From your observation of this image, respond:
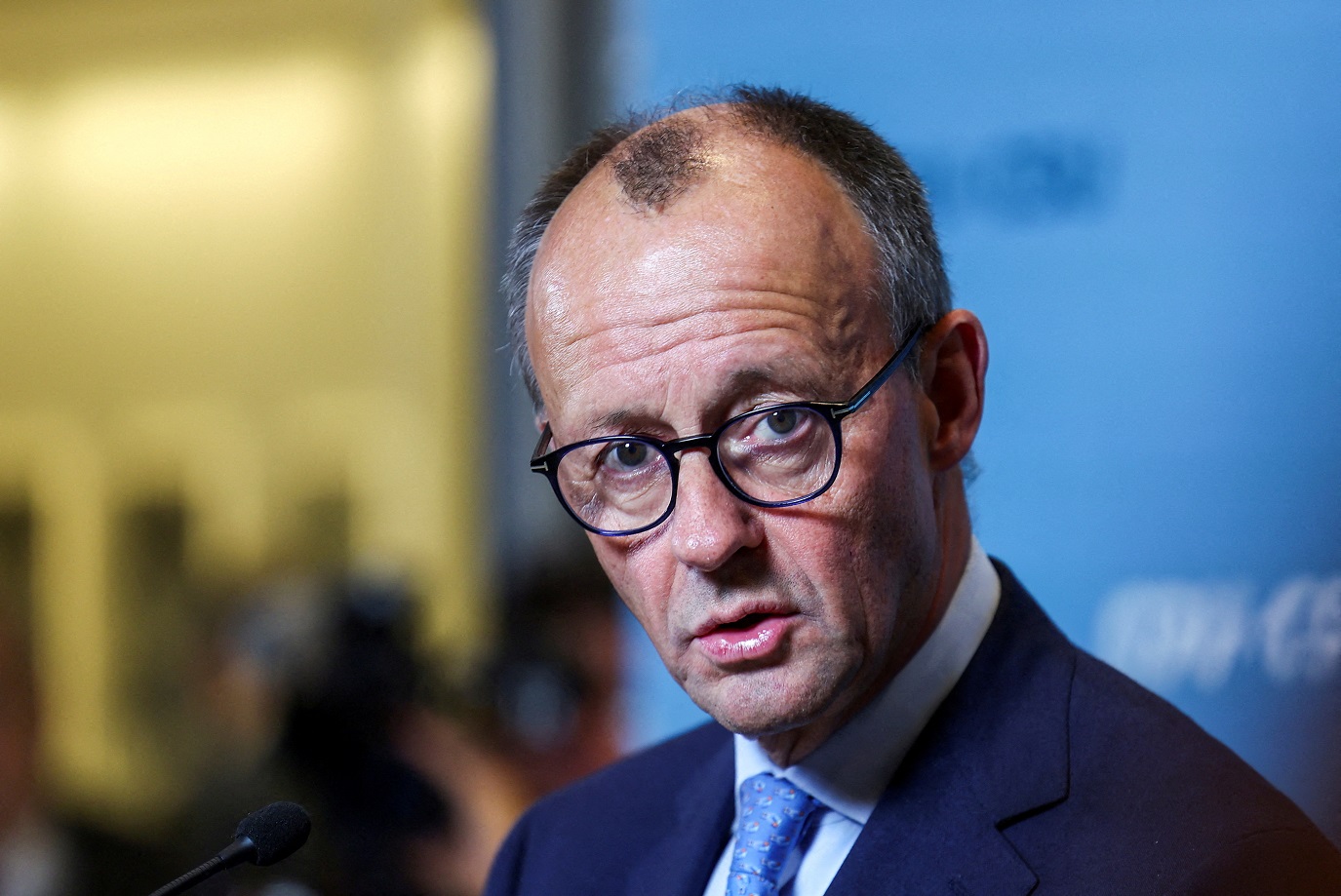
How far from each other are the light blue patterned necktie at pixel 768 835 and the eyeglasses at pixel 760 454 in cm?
30

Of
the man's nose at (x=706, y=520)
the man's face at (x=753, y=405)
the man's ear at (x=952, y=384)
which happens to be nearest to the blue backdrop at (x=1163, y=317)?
the man's ear at (x=952, y=384)

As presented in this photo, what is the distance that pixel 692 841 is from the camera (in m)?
1.37

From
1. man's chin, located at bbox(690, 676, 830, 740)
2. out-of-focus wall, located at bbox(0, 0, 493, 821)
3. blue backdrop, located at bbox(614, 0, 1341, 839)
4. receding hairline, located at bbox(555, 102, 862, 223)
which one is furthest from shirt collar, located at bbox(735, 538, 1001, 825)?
out-of-focus wall, located at bbox(0, 0, 493, 821)

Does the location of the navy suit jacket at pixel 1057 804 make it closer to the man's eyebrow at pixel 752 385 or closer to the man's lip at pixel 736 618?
the man's lip at pixel 736 618

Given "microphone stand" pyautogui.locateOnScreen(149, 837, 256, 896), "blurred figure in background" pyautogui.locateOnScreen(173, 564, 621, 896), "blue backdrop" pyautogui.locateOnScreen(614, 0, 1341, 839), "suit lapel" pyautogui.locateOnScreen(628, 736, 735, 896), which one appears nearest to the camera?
"microphone stand" pyautogui.locateOnScreen(149, 837, 256, 896)

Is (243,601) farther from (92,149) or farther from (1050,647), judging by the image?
(1050,647)

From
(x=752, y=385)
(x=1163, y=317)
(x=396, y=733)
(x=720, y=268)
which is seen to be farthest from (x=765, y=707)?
(x=396, y=733)

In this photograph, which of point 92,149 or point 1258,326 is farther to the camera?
point 92,149

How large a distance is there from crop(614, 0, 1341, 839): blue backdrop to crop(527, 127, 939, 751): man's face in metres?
0.96

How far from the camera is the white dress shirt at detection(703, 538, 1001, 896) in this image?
123 centimetres

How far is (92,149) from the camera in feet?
13.4

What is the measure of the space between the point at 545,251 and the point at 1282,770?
1346 mm

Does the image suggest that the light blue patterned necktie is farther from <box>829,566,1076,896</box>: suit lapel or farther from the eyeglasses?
the eyeglasses

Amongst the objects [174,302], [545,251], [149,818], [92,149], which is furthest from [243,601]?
[545,251]
